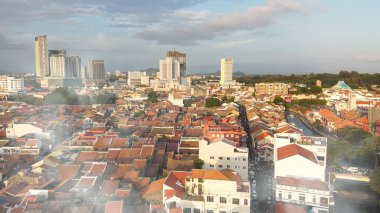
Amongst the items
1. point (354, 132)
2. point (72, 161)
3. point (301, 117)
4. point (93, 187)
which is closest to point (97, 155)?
point (72, 161)

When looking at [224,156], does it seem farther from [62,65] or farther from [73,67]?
[73,67]

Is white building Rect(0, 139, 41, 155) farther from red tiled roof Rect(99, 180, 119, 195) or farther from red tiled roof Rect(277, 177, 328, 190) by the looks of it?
red tiled roof Rect(277, 177, 328, 190)

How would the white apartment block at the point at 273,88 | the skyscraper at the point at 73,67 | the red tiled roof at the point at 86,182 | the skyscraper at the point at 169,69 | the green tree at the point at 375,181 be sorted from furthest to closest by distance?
1. the skyscraper at the point at 169,69
2. the skyscraper at the point at 73,67
3. the white apartment block at the point at 273,88
4. the green tree at the point at 375,181
5. the red tiled roof at the point at 86,182

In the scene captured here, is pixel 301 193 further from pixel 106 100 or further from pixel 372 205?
pixel 106 100

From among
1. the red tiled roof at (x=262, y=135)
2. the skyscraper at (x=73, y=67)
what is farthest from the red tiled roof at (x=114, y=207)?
the skyscraper at (x=73, y=67)

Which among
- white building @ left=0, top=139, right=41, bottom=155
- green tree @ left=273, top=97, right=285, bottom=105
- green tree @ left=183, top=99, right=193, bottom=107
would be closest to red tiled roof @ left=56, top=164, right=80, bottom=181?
white building @ left=0, top=139, right=41, bottom=155

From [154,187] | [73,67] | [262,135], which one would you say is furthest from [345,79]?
[154,187]

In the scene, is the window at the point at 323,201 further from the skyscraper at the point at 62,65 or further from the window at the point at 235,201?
the skyscraper at the point at 62,65
